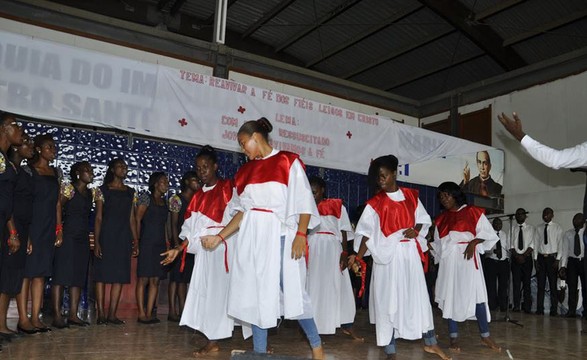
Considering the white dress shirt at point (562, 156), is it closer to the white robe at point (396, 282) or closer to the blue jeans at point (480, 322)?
the white robe at point (396, 282)

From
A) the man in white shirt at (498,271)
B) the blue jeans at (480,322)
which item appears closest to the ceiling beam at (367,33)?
the man in white shirt at (498,271)

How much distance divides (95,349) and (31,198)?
147cm

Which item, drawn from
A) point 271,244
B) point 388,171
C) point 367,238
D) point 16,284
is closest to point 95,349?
point 16,284

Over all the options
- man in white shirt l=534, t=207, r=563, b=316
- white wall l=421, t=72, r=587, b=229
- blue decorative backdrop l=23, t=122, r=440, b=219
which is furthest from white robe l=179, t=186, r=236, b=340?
white wall l=421, t=72, r=587, b=229

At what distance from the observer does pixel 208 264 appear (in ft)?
14.8

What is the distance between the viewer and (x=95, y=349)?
4191 millimetres

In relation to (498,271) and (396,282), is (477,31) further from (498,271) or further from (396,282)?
(396,282)

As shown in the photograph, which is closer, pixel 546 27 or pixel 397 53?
pixel 546 27

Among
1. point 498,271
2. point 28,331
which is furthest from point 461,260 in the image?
point 498,271

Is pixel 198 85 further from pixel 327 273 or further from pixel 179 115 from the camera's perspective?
pixel 327 273

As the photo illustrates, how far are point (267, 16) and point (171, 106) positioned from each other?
281 inches

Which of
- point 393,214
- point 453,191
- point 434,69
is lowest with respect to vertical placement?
point 393,214

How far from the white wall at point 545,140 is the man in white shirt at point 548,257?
0.77m

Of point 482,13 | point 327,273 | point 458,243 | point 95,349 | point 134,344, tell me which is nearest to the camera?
point 95,349
